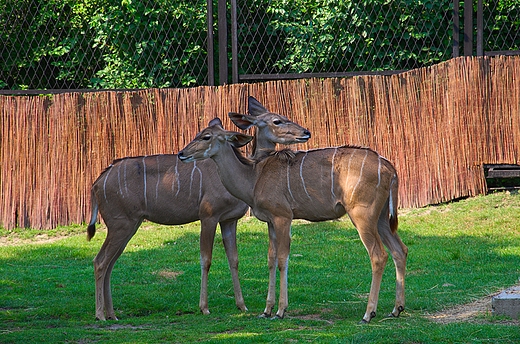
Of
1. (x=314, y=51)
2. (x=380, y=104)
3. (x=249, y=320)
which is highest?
(x=314, y=51)

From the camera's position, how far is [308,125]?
11.4m

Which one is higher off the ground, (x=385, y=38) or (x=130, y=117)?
(x=385, y=38)

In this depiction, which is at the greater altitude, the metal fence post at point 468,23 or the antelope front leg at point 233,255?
the metal fence post at point 468,23

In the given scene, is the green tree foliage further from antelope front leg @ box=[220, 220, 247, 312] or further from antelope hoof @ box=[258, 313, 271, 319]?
antelope hoof @ box=[258, 313, 271, 319]

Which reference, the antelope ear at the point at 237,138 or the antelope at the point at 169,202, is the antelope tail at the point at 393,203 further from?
the antelope ear at the point at 237,138

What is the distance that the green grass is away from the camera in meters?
5.97

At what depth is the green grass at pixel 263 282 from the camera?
5.97 metres

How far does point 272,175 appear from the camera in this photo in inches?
277

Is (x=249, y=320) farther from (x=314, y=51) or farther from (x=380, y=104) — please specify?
(x=314, y=51)

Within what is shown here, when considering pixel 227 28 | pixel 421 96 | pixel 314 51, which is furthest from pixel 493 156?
pixel 227 28

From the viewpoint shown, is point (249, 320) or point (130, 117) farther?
point (130, 117)

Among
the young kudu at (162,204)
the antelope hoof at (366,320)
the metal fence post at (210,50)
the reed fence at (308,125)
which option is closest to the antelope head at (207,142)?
the young kudu at (162,204)

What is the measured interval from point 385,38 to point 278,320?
6.93m

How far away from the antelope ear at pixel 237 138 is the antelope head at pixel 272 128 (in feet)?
0.68
